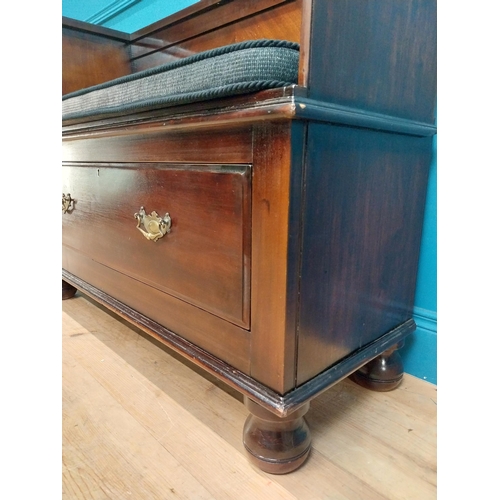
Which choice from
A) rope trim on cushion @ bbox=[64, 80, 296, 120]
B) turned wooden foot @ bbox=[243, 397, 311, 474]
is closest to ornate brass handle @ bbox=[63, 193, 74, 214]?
rope trim on cushion @ bbox=[64, 80, 296, 120]

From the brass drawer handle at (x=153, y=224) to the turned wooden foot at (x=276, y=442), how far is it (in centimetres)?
28

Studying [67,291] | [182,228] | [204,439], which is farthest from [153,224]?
[67,291]

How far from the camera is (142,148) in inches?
26.0

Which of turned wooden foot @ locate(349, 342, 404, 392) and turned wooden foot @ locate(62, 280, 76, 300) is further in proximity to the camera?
turned wooden foot @ locate(62, 280, 76, 300)

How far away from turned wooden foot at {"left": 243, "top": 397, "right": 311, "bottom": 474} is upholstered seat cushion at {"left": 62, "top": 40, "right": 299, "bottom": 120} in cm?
41

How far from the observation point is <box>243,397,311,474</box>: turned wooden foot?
564mm

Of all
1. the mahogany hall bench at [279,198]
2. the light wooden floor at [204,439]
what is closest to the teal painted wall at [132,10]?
the mahogany hall bench at [279,198]

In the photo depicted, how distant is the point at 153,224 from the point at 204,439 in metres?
0.35

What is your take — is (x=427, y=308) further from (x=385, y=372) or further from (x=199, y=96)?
(x=199, y=96)

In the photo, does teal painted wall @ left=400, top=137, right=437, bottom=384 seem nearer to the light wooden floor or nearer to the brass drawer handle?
the light wooden floor

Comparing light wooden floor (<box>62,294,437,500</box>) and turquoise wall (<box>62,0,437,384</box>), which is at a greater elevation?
turquoise wall (<box>62,0,437,384</box>)
